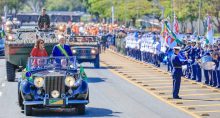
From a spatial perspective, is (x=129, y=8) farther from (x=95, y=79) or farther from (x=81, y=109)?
(x=81, y=109)

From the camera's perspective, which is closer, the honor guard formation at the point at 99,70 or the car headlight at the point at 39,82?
the car headlight at the point at 39,82

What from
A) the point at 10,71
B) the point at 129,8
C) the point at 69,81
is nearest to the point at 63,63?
the point at 69,81

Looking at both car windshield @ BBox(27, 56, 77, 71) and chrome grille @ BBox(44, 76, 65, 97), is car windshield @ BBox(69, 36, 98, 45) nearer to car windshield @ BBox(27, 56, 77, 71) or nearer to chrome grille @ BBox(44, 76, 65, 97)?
car windshield @ BBox(27, 56, 77, 71)

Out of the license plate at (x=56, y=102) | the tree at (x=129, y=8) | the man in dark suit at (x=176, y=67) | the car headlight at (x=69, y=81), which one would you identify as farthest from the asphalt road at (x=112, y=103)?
the tree at (x=129, y=8)

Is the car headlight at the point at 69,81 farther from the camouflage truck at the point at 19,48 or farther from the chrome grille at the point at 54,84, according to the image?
the camouflage truck at the point at 19,48

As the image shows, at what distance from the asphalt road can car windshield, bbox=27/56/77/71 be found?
123cm

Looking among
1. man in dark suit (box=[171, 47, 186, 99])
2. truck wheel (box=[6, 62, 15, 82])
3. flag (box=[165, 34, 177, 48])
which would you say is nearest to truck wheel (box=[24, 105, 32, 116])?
man in dark suit (box=[171, 47, 186, 99])

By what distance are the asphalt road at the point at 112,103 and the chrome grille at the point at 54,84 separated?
0.81 meters

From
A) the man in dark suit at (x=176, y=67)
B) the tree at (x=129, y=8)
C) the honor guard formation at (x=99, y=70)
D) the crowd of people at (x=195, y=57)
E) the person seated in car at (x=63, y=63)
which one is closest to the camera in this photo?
the honor guard formation at (x=99, y=70)

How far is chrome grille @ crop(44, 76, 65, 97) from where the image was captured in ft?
63.5

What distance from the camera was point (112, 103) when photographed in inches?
896

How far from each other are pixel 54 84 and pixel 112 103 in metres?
3.76

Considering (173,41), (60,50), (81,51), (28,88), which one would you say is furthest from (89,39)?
(28,88)

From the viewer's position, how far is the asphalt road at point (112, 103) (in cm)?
2002
